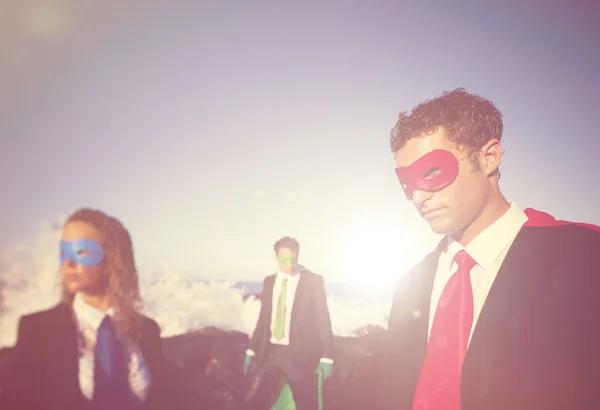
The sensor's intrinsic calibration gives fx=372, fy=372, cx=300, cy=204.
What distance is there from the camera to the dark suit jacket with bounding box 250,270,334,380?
4332 mm

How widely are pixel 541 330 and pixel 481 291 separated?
28 cm

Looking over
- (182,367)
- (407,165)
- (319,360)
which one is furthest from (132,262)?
(182,367)

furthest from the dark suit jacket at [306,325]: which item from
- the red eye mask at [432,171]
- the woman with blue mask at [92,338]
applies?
the red eye mask at [432,171]

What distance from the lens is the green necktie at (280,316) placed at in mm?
4379

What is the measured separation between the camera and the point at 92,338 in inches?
87.0

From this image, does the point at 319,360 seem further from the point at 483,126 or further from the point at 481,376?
Result: the point at 483,126

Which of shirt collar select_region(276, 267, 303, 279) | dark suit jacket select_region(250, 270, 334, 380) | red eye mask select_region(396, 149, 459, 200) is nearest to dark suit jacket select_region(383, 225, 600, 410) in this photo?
red eye mask select_region(396, 149, 459, 200)

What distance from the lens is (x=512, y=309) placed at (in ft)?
5.15

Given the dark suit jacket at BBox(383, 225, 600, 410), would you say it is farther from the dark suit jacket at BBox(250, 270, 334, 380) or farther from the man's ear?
the dark suit jacket at BBox(250, 270, 334, 380)

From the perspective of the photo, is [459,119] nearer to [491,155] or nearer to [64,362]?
[491,155]

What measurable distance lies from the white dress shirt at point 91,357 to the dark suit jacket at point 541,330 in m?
1.85

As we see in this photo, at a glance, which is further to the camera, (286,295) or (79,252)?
(286,295)

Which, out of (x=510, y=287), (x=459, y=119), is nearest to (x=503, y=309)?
(x=510, y=287)

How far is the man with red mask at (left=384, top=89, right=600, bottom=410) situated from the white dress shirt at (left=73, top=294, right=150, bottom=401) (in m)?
1.47
